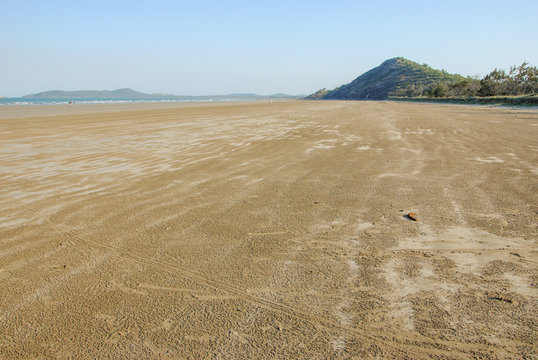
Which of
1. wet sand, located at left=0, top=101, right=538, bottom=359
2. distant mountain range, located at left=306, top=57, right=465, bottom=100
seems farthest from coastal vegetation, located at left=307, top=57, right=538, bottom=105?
wet sand, located at left=0, top=101, right=538, bottom=359

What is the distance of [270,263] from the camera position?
9.60 ft

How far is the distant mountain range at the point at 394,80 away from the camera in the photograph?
10942 centimetres

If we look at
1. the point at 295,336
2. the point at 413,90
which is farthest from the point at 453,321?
the point at 413,90

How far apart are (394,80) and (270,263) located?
141039mm

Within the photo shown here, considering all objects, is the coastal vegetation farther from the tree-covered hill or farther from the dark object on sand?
the dark object on sand

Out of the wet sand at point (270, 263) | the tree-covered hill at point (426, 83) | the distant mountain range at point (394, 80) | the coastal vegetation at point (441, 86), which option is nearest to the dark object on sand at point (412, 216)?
the wet sand at point (270, 263)

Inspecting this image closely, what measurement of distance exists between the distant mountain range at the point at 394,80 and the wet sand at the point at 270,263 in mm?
96716

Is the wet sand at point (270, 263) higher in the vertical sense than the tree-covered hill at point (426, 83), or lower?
lower

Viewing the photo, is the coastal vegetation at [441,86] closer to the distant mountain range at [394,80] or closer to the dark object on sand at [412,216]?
the distant mountain range at [394,80]

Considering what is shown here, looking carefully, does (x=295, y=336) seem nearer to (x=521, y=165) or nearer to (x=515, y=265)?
(x=515, y=265)

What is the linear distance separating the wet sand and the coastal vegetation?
33.2 meters

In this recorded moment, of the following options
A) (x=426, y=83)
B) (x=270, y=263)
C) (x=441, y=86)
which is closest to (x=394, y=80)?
(x=426, y=83)

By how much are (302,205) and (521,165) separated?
505 centimetres

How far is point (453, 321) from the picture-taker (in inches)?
84.9
